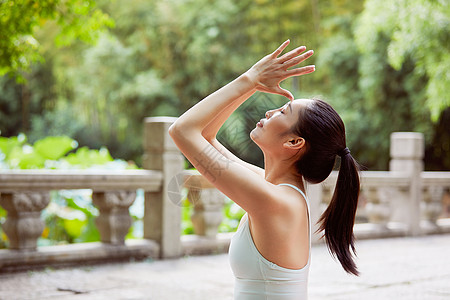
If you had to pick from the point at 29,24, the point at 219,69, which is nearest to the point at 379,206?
the point at 29,24

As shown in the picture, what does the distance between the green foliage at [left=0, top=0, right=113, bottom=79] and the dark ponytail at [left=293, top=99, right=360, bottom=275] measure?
4.51 metres

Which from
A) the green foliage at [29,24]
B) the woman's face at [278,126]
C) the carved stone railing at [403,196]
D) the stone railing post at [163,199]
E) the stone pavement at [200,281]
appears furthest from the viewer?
the carved stone railing at [403,196]

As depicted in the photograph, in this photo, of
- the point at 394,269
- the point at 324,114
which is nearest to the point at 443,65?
the point at 394,269

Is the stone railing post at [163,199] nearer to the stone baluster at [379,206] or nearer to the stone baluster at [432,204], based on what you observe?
the stone baluster at [379,206]

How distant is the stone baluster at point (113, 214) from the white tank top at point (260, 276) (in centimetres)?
436

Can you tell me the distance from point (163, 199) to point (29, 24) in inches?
91.6

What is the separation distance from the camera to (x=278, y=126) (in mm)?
2094

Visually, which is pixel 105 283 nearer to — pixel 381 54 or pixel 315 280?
pixel 315 280

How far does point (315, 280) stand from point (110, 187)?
2302 millimetres

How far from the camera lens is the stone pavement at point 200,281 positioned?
4949 millimetres

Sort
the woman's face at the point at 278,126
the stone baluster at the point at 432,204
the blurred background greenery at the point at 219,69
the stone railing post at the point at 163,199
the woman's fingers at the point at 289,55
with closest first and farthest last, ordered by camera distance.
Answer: the woman's fingers at the point at 289,55 < the woman's face at the point at 278,126 < the stone railing post at the point at 163,199 < the stone baluster at the point at 432,204 < the blurred background greenery at the point at 219,69

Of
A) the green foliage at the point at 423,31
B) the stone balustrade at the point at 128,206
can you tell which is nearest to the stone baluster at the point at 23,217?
the stone balustrade at the point at 128,206
